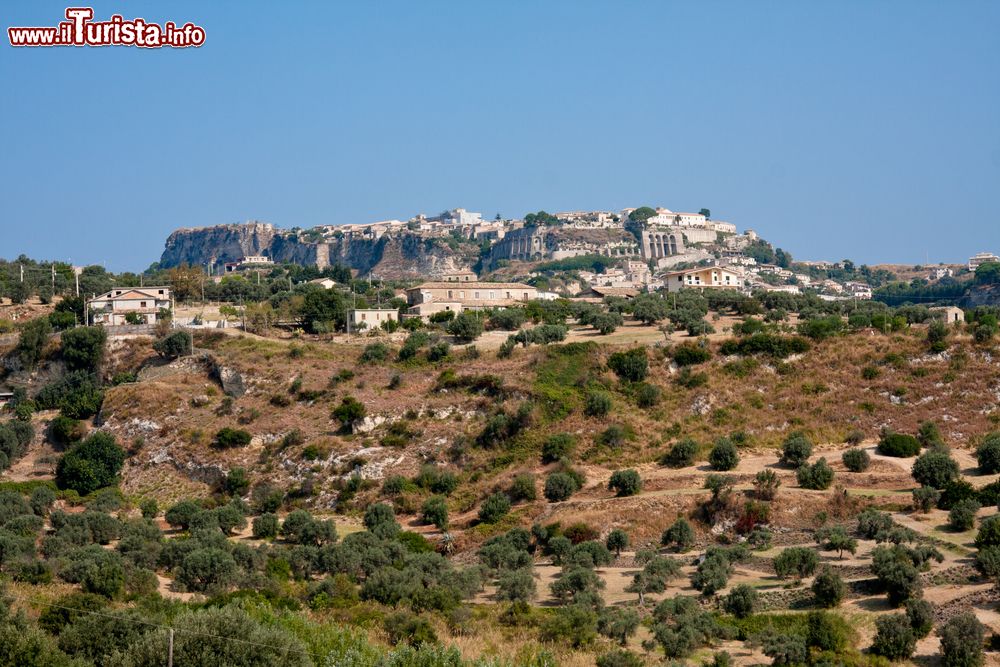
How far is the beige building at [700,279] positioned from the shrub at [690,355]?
35.4 meters

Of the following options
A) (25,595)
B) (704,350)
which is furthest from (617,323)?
(25,595)

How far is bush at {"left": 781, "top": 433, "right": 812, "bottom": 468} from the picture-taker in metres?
46.1

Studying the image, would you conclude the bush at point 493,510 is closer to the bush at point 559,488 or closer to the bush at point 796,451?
the bush at point 559,488

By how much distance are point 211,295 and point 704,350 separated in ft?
160

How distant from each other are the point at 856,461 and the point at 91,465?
111ft

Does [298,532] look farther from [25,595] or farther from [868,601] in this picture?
[868,601]

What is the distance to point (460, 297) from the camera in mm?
82438

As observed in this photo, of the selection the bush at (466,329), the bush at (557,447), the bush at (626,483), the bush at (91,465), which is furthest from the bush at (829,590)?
the bush at (466,329)

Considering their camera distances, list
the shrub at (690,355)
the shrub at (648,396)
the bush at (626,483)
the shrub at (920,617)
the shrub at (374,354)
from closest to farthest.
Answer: the shrub at (920,617) → the bush at (626,483) → the shrub at (648,396) → the shrub at (690,355) → the shrub at (374,354)

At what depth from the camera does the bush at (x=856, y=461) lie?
Result: 4472cm

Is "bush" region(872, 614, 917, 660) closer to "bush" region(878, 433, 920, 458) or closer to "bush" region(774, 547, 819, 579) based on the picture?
"bush" region(774, 547, 819, 579)

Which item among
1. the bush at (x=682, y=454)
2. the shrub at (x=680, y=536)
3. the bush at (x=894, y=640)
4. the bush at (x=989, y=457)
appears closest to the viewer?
the bush at (x=894, y=640)

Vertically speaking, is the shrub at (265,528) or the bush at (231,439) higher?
the bush at (231,439)

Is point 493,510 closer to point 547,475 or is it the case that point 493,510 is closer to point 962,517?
point 547,475
